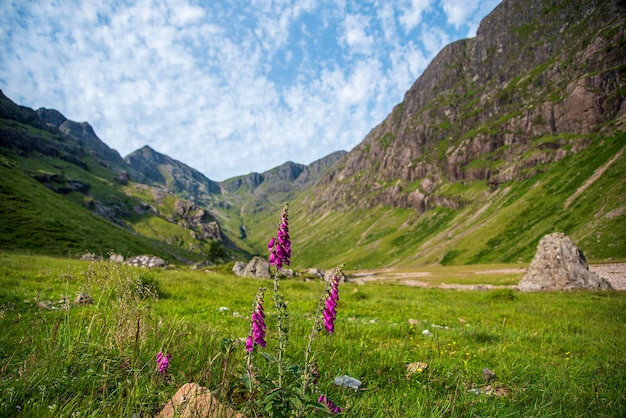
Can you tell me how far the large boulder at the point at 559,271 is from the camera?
A: 29961 millimetres

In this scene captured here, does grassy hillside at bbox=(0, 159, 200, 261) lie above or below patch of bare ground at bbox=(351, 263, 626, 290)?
above

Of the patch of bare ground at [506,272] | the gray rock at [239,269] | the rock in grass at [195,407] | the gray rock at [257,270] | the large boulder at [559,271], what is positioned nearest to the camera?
the rock in grass at [195,407]

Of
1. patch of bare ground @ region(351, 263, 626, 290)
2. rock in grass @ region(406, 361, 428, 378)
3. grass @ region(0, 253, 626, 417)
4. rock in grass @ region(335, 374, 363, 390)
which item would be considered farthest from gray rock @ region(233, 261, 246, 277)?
rock in grass @ region(335, 374, 363, 390)

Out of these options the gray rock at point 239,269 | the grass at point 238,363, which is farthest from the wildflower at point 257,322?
the gray rock at point 239,269

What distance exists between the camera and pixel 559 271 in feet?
102

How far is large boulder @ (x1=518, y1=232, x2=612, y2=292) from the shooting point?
98.3 feet

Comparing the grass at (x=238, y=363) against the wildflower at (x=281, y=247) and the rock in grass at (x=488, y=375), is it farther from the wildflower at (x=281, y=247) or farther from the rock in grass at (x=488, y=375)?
the wildflower at (x=281, y=247)

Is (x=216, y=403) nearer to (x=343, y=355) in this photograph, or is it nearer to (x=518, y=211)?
(x=343, y=355)

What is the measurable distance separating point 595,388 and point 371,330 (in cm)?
631

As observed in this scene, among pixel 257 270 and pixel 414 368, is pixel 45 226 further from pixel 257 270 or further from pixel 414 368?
pixel 414 368

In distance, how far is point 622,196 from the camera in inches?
3883

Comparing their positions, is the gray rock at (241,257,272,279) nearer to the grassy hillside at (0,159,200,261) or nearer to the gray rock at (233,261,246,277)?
the gray rock at (233,261,246,277)

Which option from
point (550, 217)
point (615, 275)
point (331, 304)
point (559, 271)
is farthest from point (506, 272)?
point (331, 304)

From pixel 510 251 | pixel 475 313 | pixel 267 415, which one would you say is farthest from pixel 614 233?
pixel 267 415
